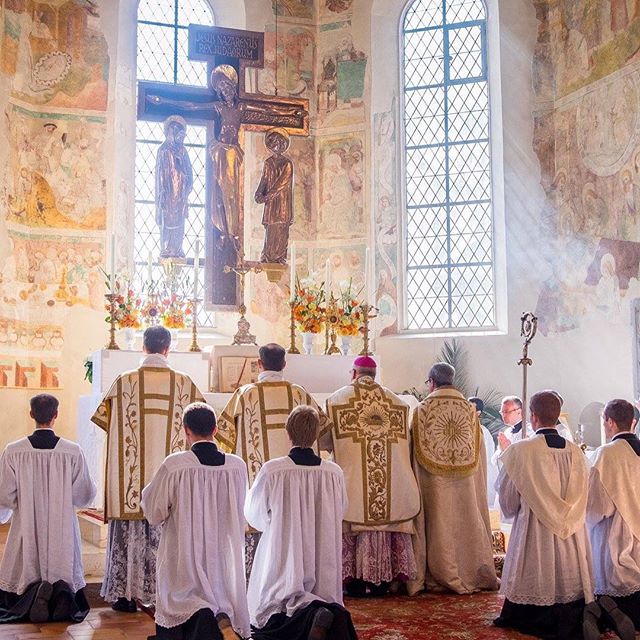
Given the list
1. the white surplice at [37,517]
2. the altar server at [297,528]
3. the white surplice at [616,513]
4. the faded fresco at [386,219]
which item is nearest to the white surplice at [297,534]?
the altar server at [297,528]

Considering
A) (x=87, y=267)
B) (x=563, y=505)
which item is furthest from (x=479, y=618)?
(x=87, y=267)

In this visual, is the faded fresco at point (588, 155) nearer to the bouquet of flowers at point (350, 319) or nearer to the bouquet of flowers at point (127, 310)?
the bouquet of flowers at point (350, 319)

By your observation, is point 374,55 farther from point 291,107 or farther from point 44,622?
point 44,622

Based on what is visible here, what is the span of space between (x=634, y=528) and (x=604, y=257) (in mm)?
8105

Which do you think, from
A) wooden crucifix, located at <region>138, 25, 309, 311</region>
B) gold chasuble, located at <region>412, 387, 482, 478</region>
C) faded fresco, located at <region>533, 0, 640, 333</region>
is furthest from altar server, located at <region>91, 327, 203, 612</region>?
faded fresco, located at <region>533, 0, 640, 333</region>

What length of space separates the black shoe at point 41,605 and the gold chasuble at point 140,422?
901mm

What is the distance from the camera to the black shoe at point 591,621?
5.91 metres

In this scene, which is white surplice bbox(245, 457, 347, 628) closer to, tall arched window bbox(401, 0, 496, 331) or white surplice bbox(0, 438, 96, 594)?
white surplice bbox(0, 438, 96, 594)

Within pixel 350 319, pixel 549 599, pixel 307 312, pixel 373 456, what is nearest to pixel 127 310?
pixel 307 312

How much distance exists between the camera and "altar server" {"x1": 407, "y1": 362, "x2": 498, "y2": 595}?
7996 millimetres

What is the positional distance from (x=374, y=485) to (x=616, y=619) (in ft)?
7.90

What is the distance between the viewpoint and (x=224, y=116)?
36.7ft

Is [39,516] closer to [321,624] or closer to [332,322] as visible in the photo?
[321,624]

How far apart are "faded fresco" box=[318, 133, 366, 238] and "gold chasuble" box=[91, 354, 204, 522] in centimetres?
919
